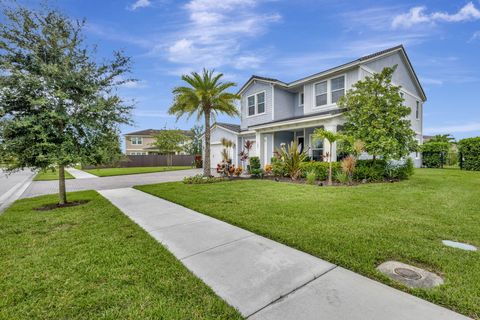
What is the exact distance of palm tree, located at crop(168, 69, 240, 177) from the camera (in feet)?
37.5

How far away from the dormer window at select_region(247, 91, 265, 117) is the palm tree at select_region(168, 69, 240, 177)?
18.5 ft

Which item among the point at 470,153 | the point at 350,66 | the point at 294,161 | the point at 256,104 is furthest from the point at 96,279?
the point at 470,153

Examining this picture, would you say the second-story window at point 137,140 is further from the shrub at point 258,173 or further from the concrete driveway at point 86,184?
the shrub at point 258,173

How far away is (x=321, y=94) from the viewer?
47.2ft

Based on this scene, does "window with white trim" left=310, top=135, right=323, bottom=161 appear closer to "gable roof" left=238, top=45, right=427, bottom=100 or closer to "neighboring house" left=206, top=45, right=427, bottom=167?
"neighboring house" left=206, top=45, right=427, bottom=167

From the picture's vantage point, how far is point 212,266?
2943mm

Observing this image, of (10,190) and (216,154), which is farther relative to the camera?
(216,154)

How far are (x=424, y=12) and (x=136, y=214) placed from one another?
15720 mm

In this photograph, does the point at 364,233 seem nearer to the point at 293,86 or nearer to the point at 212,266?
the point at 212,266

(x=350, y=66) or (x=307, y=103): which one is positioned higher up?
(x=350, y=66)

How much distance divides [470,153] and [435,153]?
241 centimetres

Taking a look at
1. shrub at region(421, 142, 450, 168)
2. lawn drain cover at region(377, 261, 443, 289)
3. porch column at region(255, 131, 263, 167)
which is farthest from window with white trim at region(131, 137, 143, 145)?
lawn drain cover at region(377, 261, 443, 289)

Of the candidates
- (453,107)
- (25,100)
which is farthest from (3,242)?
(453,107)

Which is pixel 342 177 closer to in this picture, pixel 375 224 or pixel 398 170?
pixel 398 170
